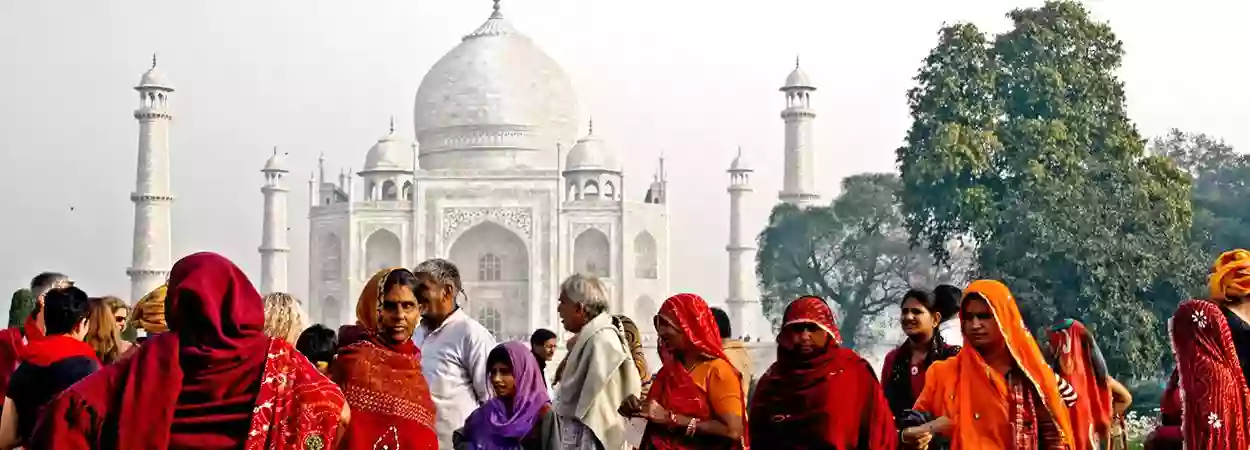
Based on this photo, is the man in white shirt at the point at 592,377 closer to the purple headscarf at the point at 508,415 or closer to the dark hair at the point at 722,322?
the purple headscarf at the point at 508,415

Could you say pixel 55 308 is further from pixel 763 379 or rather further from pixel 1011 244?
pixel 1011 244

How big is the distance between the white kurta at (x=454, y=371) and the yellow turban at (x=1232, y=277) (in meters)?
1.87

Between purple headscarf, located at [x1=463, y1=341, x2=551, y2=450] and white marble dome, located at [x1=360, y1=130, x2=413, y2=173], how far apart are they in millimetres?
30521

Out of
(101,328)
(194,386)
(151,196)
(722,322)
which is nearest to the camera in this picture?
(194,386)

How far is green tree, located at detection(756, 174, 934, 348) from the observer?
31.2 metres

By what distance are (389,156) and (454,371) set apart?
30.7m

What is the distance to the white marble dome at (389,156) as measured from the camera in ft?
115

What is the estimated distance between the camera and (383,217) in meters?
32.9

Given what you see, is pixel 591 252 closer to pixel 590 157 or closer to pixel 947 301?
pixel 590 157

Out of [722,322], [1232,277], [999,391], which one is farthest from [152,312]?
[1232,277]

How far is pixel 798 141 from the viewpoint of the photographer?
35.1 meters

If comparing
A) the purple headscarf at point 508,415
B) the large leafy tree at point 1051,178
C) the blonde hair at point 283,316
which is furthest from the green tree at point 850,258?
the blonde hair at point 283,316

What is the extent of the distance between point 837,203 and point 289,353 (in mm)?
29269

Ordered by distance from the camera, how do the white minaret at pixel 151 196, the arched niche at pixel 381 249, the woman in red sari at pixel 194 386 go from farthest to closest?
the arched niche at pixel 381 249 < the white minaret at pixel 151 196 < the woman in red sari at pixel 194 386
